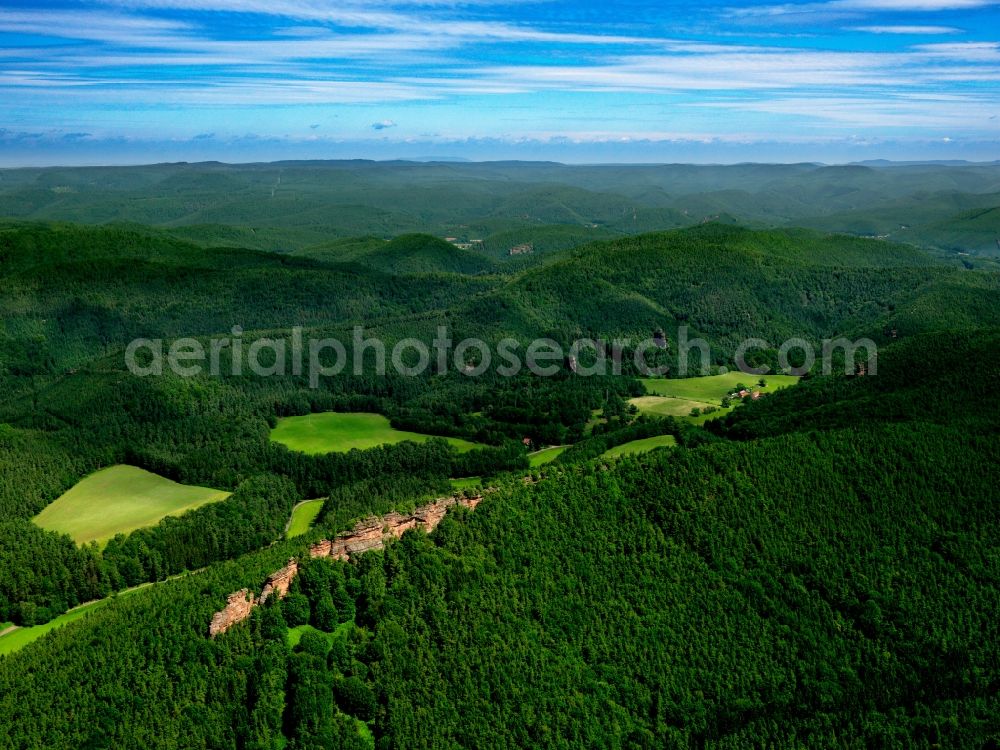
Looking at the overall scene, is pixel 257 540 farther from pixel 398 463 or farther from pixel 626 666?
pixel 626 666

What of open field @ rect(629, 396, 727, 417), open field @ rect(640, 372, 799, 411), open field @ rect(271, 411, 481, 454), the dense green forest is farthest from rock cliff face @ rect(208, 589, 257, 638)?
open field @ rect(640, 372, 799, 411)

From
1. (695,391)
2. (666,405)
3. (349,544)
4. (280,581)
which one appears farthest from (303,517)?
(695,391)

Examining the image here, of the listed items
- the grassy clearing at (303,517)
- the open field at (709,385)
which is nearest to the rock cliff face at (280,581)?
the grassy clearing at (303,517)

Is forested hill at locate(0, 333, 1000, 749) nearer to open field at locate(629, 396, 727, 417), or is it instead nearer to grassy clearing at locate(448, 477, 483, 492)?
grassy clearing at locate(448, 477, 483, 492)

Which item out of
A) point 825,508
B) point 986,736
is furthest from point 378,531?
point 986,736

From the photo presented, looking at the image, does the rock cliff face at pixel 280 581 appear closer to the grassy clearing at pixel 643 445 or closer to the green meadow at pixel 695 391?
the grassy clearing at pixel 643 445

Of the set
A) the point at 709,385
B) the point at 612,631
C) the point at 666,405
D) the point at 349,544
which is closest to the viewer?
the point at 612,631

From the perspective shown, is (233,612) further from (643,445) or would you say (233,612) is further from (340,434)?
(340,434)
